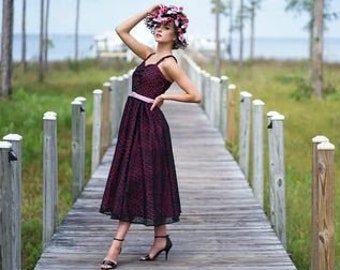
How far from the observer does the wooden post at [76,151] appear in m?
9.16

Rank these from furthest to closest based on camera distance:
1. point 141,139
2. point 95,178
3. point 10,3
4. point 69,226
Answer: point 10,3 → point 95,178 → point 69,226 → point 141,139

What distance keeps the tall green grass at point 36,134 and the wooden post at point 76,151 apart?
32 centimetres

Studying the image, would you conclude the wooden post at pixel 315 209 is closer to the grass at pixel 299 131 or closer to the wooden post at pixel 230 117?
the grass at pixel 299 131

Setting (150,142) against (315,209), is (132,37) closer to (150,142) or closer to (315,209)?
(150,142)

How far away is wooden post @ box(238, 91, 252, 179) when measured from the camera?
1066 cm

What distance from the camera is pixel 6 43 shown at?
2070cm

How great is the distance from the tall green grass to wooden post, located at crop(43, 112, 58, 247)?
46 centimetres

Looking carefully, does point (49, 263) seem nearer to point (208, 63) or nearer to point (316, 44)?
point (316, 44)

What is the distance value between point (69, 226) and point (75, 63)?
32086 millimetres

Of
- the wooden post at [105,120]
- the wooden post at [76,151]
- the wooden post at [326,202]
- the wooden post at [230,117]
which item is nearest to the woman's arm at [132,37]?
the wooden post at [326,202]

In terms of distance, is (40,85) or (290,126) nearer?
(290,126)

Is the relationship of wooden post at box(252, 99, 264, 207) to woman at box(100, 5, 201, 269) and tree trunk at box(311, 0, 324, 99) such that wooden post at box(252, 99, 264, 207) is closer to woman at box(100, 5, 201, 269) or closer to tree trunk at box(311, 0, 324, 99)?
woman at box(100, 5, 201, 269)

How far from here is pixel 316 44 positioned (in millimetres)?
24031

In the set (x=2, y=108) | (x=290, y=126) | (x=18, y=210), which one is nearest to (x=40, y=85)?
(x=2, y=108)
